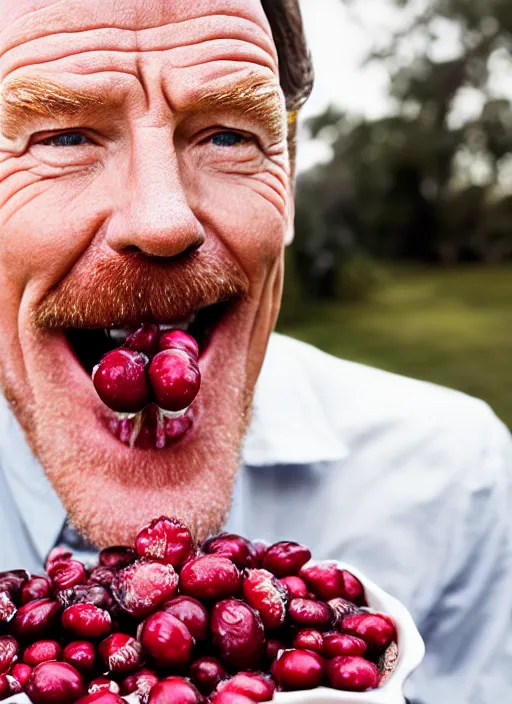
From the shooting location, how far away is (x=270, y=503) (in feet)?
7.19

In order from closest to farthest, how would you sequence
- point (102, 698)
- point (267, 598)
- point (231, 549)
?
point (102, 698) → point (267, 598) → point (231, 549)

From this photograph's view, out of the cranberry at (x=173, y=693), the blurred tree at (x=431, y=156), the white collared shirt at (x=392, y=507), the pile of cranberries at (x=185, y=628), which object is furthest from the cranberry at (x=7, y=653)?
the blurred tree at (x=431, y=156)

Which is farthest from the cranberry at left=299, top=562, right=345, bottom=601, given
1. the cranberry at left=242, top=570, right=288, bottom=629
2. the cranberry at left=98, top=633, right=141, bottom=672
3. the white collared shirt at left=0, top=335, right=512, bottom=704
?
the white collared shirt at left=0, top=335, right=512, bottom=704

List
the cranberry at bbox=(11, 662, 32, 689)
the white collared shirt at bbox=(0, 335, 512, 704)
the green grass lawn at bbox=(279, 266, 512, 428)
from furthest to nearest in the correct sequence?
the green grass lawn at bbox=(279, 266, 512, 428), the white collared shirt at bbox=(0, 335, 512, 704), the cranberry at bbox=(11, 662, 32, 689)

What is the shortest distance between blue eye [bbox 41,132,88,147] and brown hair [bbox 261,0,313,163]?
0.62 meters

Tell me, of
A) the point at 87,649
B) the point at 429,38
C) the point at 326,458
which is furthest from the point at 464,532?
the point at 429,38

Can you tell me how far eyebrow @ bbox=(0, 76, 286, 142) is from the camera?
153 centimetres

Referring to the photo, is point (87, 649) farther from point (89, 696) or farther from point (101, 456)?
point (101, 456)

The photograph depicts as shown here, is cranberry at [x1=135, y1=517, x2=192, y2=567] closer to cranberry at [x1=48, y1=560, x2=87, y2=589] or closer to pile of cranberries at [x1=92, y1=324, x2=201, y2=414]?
cranberry at [x1=48, y1=560, x2=87, y2=589]

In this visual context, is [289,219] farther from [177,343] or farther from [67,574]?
[67,574]

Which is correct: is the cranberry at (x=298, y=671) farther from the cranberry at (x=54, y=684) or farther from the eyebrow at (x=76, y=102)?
the eyebrow at (x=76, y=102)

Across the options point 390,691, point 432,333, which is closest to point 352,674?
point 390,691

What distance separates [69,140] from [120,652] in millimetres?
951

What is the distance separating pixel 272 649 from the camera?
1.22 meters
